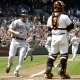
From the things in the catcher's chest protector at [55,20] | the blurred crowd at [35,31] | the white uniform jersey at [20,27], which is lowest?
the blurred crowd at [35,31]

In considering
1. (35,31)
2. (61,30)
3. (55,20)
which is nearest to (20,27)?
(55,20)

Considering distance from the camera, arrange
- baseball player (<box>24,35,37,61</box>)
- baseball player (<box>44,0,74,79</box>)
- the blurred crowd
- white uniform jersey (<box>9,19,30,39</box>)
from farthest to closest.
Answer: the blurred crowd → baseball player (<box>24,35,37,61</box>) → white uniform jersey (<box>9,19,30,39</box>) → baseball player (<box>44,0,74,79</box>)

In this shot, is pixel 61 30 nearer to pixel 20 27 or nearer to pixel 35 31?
pixel 20 27

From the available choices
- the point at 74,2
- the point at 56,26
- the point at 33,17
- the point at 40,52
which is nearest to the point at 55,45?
the point at 56,26

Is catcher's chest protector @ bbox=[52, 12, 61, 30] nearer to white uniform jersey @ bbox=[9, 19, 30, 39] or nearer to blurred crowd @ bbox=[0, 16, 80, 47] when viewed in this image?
white uniform jersey @ bbox=[9, 19, 30, 39]

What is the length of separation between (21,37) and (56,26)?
1.75 m

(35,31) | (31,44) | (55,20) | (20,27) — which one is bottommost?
(35,31)

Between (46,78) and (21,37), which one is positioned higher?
(21,37)

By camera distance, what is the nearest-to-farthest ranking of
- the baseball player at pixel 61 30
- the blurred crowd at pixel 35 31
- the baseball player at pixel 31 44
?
the baseball player at pixel 61 30 → the baseball player at pixel 31 44 → the blurred crowd at pixel 35 31

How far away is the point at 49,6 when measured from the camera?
1711 inches

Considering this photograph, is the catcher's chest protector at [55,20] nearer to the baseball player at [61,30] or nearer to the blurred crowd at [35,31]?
the baseball player at [61,30]

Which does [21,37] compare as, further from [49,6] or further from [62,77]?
[49,6]

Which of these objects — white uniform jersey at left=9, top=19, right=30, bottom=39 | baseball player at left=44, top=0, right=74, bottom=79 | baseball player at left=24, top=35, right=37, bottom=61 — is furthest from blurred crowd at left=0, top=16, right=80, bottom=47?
baseball player at left=44, top=0, right=74, bottom=79

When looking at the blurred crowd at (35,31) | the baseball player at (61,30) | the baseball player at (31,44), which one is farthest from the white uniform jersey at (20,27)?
the blurred crowd at (35,31)
